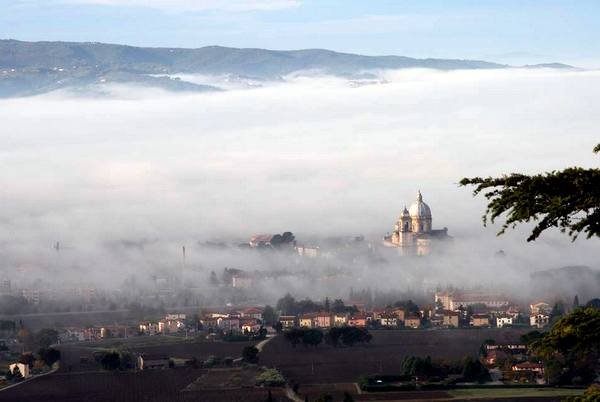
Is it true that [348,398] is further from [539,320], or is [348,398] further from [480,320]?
[480,320]

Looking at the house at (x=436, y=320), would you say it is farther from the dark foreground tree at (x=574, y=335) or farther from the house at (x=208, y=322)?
the dark foreground tree at (x=574, y=335)

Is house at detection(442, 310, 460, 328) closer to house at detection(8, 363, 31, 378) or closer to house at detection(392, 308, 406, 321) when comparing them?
house at detection(392, 308, 406, 321)

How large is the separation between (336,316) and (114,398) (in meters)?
30.8

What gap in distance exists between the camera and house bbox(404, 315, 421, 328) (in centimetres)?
7781

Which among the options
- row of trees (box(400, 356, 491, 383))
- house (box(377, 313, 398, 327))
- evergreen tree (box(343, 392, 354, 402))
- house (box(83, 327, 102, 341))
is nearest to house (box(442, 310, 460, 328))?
house (box(377, 313, 398, 327))

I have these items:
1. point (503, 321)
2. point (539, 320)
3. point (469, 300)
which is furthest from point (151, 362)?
point (469, 300)

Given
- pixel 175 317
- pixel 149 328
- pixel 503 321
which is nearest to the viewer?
pixel 149 328

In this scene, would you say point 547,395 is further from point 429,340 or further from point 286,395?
point 429,340

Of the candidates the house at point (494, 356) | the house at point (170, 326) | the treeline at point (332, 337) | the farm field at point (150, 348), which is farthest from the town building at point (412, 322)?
the house at point (494, 356)

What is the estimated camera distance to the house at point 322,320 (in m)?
78.9

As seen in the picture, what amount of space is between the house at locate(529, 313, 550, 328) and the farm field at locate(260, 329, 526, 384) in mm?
2506

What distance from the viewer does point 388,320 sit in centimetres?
7894

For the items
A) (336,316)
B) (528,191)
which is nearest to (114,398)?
(336,316)

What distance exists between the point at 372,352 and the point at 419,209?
52510 millimetres
